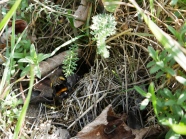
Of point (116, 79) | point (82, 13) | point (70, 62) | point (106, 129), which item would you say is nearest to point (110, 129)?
point (106, 129)

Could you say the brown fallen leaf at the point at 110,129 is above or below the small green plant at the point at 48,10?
below

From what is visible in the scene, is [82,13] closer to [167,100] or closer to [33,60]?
[33,60]

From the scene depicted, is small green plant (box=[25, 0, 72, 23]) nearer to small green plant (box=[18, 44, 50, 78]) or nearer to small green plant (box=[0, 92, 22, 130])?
small green plant (box=[18, 44, 50, 78])

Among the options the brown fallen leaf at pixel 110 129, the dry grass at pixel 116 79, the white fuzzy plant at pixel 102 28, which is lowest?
the brown fallen leaf at pixel 110 129

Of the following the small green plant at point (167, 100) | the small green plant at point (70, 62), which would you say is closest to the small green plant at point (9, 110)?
the small green plant at point (70, 62)

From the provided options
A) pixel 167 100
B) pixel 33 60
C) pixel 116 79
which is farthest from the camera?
pixel 116 79

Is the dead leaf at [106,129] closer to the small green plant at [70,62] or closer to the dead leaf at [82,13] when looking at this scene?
the small green plant at [70,62]

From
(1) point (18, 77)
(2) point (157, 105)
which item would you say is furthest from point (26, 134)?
(2) point (157, 105)

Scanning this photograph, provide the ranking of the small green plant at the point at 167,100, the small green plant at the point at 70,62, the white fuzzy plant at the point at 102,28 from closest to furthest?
the small green plant at the point at 167,100
the white fuzzy plant at the point at 102,28
the small green plant at the point at 70,62
